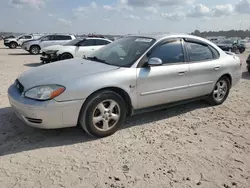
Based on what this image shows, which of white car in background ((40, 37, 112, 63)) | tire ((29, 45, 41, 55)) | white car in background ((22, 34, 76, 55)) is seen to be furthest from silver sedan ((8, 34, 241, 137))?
tire ((29, 45, 41, 55))

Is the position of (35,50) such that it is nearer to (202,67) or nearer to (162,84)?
(202,67)

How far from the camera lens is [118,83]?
371 centimetres

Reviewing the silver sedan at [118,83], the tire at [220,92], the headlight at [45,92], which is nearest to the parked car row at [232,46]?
the tire at [220,92]

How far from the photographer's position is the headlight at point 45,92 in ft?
10.9

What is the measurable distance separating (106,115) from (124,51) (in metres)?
1.34

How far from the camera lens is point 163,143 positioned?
367 cm

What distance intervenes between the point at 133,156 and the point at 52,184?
110cm

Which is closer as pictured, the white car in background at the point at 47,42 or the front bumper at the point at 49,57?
the front bumper at the point at 49,57

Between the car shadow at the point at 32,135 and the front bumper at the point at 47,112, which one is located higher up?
the front bumper at the point at 47,112

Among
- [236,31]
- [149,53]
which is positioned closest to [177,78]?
[149,53]

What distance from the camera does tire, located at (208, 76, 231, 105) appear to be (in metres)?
5.36

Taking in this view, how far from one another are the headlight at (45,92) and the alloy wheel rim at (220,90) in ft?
11.5

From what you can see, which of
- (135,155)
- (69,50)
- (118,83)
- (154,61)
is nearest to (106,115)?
(118,83)

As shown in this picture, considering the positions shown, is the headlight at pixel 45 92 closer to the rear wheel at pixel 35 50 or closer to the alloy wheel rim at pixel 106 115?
the alloy wheel rim at pixel 106 115
